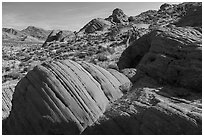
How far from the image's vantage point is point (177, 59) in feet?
31.0

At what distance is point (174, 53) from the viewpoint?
9.66 m

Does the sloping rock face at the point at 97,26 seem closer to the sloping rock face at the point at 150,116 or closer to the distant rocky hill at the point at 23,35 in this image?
the sloping rock face at the point at 150,116

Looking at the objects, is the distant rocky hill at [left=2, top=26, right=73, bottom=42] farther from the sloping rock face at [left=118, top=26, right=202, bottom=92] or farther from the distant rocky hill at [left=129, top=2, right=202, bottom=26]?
the sloping rock face at [left=118, top=26, right=202, bottom=92]

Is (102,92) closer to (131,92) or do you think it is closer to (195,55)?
(131,92)

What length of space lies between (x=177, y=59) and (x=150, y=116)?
264 cm

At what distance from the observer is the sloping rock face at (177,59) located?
882 cm

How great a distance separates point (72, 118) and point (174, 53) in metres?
4.13

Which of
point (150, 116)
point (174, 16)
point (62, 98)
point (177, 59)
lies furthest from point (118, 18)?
point (150, 116)

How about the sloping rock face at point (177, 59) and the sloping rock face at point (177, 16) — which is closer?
the sloping rock face at point (177, 59)

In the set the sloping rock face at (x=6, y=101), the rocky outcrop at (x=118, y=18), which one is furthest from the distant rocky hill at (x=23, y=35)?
the sloping rock face at (x=6, y=101)

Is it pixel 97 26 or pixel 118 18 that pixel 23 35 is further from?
pixel 97 26

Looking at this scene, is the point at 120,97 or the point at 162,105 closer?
the point at 162,105

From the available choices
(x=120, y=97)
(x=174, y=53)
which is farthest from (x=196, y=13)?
(x=120, y=97)

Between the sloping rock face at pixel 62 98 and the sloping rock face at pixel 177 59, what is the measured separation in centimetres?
126
